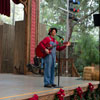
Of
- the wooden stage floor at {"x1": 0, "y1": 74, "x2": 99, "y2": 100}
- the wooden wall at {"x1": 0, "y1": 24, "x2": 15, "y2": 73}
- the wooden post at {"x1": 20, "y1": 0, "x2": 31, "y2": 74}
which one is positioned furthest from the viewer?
the wooden wall at {"x1": 0, "y1": 24, "x2": 15, "y2": 73}

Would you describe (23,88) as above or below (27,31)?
below

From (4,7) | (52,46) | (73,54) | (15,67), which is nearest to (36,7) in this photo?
(4,7)

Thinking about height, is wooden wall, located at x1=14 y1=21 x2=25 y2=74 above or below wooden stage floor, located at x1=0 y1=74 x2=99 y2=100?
above

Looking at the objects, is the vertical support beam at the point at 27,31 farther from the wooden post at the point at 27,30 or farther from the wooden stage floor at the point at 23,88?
the wooden stage floor at the point at 23,88

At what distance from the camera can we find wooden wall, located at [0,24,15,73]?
948 cm

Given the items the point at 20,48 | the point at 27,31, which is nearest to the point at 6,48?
the point at 20,48

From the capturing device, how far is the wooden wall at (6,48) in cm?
948

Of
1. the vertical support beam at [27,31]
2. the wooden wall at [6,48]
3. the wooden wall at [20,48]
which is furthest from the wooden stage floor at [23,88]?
the wooden wall at [6,48]

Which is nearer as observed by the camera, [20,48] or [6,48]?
[20,48]

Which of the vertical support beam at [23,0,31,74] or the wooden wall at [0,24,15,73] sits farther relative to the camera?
the wooden wall at [0,24,15,73]

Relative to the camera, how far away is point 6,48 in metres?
9.63

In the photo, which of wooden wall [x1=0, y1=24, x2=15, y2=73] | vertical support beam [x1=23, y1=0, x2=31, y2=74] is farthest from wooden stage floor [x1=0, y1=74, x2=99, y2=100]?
wooden wall [x1=0, y1=24, x2=15, y2=73]

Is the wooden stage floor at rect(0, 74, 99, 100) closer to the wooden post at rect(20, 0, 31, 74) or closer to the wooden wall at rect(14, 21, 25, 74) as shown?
the wooden post at rect(20, 0, 31, 74)

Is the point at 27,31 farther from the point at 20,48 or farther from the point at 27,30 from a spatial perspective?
the point at 20,48
